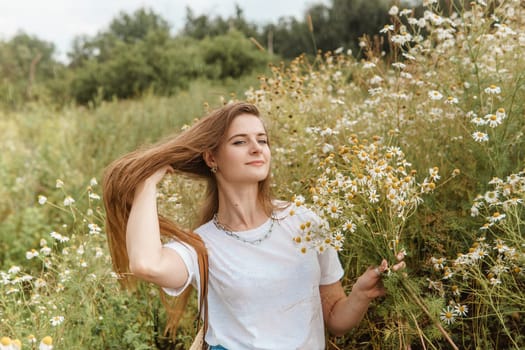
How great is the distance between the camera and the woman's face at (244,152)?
2.15 meters

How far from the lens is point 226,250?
217cm

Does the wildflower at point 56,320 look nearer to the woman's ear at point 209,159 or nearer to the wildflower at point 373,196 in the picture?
the woman's ear at point 209,159

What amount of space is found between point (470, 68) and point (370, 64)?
54 cm

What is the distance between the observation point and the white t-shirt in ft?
6.76

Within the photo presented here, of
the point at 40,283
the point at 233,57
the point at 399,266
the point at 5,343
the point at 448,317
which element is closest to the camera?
the point at 5,343

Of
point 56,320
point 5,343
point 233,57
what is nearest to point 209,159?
point 56,320

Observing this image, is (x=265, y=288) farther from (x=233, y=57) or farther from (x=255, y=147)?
(x=233, y=57)

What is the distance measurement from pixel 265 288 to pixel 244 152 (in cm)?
52

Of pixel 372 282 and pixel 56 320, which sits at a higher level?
pixel 372 282

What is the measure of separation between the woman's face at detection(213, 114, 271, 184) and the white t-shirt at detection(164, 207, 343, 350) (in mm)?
217

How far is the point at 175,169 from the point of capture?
228cm

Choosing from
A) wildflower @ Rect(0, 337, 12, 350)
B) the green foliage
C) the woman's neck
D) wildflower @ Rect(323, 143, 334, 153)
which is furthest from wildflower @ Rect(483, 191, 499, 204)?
the green foliage

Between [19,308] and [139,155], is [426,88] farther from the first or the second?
[19,308]

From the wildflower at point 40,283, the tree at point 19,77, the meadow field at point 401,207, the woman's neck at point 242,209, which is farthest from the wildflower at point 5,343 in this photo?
the tree at point 19,77
